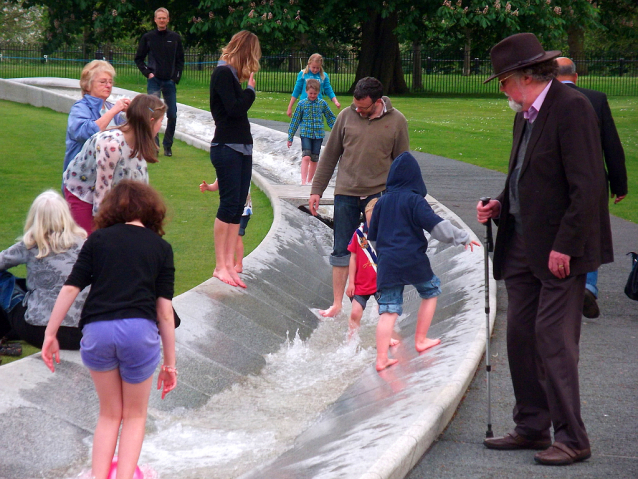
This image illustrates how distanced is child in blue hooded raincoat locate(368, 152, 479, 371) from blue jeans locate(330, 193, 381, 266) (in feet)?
4.15

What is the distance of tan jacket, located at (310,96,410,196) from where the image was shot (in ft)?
22.6

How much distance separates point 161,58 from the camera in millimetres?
13258

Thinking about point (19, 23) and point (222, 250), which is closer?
point (222, 250)

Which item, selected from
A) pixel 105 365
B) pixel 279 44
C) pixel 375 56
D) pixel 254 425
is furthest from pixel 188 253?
pixel 279 44

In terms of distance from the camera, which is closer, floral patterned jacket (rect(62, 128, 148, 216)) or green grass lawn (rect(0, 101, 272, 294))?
floral patterned jacket (rect(62, 128, 148, 216))

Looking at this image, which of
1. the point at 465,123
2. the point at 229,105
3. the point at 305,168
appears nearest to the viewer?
the point at 229,105

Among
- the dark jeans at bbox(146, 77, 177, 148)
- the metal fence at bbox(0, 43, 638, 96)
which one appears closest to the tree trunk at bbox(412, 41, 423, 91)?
the metal fence at bbox(0, 43, 638, 96)

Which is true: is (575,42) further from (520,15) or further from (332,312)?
(332,312)

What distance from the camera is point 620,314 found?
684 cm

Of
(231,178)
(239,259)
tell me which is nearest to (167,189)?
(239,259)

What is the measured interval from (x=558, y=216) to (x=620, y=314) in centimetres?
323

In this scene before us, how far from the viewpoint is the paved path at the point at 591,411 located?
4027 millimetres

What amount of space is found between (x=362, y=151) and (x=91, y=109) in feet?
7.15

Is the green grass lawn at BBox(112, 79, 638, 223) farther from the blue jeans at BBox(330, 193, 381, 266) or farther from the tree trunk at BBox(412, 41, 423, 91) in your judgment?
the blue jeans at BBox(330, 193, 381, 266)
